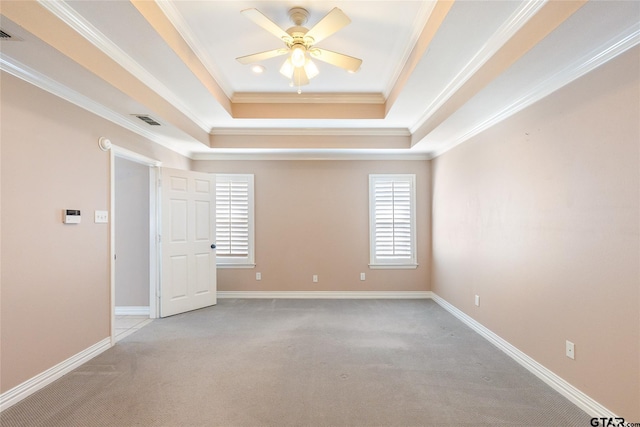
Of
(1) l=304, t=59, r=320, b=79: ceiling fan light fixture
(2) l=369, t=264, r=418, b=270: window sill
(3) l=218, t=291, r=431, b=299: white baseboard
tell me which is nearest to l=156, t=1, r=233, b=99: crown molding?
(1) l=304, t=59, r=320, b=79: ceiling fan light fixture

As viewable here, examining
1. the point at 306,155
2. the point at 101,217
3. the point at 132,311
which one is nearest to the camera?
the point at 101,217

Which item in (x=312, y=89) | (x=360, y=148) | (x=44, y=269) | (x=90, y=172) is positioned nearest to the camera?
(x=44, y=269)

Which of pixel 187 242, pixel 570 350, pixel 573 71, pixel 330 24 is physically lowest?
pixel 570 350

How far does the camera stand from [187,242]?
422 centimetres

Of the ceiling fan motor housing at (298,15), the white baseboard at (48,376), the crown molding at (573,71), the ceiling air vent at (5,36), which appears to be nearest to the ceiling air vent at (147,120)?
the ceiling air vent at (5,36)

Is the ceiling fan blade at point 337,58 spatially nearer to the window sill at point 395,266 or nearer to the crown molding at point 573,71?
the crown molding at point 573,71

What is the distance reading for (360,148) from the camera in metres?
4.45

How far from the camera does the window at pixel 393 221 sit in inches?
193

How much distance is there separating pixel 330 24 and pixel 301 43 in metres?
0.34

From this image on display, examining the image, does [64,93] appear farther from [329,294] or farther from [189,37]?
[329,294]

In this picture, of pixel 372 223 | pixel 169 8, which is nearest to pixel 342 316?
pixel 372 223

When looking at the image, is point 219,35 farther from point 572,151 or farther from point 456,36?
point 572,151

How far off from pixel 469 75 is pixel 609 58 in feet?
3.15

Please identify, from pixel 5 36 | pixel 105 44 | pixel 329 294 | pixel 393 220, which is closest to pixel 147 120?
pixel 105 44
